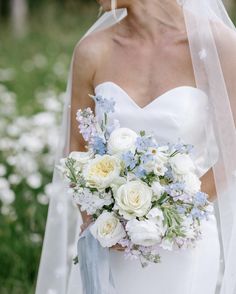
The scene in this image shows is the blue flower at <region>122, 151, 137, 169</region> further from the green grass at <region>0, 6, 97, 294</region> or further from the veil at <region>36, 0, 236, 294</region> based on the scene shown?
the green grass at <region>0, 6, 97, 294</region>

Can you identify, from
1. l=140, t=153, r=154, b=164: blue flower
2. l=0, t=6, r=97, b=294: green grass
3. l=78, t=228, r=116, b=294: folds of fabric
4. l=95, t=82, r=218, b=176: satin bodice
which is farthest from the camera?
l=0, t=6, r=97, b=294: green grass

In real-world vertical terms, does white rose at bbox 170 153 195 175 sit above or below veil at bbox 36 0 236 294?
below

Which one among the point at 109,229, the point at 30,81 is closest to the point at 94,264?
the point at 109,229

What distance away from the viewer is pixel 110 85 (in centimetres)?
360

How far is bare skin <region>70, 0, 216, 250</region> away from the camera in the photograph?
3527 millimetres

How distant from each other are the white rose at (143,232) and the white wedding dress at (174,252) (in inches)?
17.4

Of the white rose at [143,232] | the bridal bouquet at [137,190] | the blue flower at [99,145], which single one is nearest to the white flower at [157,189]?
the bridal bouquet at [137,190]

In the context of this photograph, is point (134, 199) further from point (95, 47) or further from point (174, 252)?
point (95, 47)

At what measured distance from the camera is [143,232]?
304 centimetres

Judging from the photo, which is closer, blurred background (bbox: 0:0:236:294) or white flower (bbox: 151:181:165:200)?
white flower (bbox: 151:181:165:200)

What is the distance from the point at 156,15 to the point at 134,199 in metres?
0.89

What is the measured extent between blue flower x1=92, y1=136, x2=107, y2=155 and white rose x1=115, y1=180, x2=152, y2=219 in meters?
0.16

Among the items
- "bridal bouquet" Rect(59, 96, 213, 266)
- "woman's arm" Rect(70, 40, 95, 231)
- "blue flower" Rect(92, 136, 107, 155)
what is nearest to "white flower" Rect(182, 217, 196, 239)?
"bridal bouquet" Rect(59, 96, 213, 266)

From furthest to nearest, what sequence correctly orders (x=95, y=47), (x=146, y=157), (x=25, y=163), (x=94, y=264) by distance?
(x=25, y=163) < (x=95, y=47) < (x=94, y=264) < (x=146, y=157)
